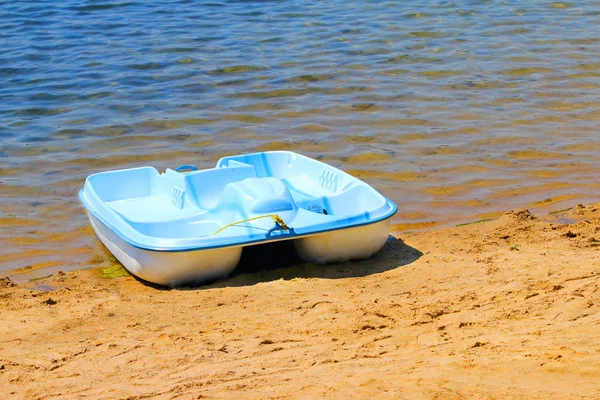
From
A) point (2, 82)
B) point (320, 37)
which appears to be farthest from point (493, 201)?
point (2, 82)

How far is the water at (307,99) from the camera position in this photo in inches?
310

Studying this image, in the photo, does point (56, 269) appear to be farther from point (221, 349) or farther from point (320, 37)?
point (320, 37)

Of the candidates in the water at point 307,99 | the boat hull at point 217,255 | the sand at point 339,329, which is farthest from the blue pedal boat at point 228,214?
the water at point 307,99

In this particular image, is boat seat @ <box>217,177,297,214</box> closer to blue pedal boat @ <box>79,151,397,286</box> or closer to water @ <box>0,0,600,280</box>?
blue pedal boat @ <box>79,151,397,286</box>

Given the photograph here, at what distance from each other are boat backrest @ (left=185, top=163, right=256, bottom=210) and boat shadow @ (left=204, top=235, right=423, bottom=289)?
66 centimetres

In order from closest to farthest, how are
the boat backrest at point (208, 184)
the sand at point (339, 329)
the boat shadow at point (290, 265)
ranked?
the sand at point (339, 329) → the boat shadow at point (290, 265) → the boat backrest at point (208, 184)

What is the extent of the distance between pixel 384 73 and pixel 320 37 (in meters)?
2.01

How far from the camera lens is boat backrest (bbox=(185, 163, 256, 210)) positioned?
22.2 ft

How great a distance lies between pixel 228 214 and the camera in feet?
20.5

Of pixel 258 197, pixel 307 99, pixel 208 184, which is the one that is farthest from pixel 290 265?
pixel 307 99

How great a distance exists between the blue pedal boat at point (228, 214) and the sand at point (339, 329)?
18 centimetres

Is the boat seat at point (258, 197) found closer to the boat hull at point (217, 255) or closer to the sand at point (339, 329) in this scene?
the boat hull at point (217, 255)

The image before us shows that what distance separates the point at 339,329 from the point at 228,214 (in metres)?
1.93

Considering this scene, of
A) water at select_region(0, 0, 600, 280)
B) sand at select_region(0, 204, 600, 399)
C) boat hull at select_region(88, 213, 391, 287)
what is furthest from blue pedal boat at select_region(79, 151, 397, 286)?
water at select_region(0, 0, 600, 280)
